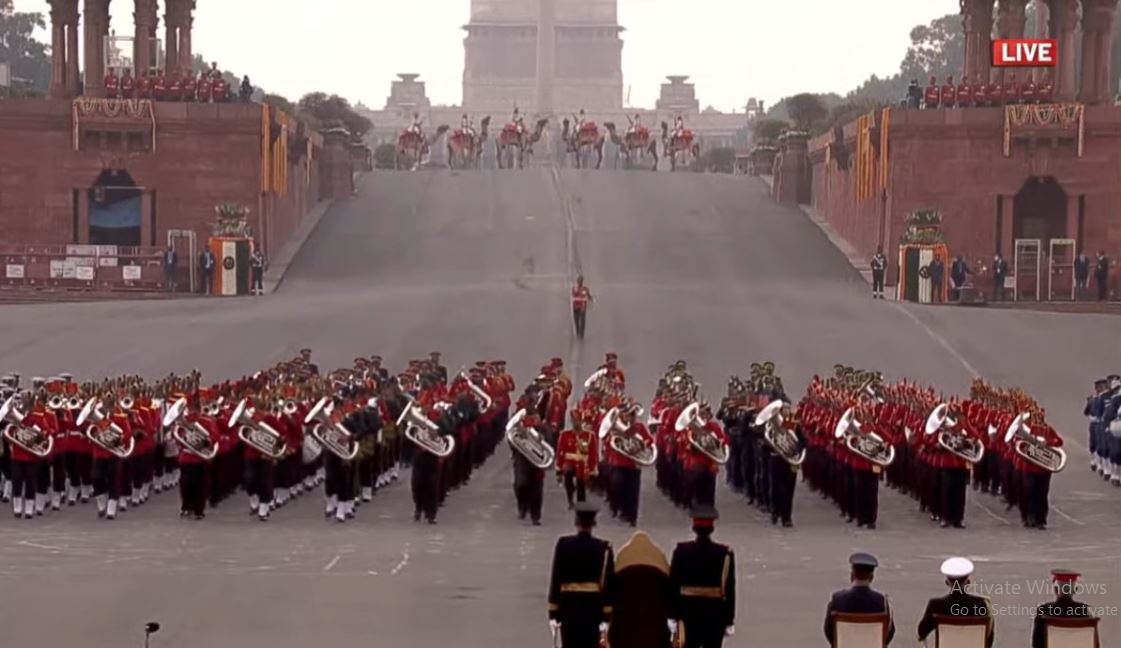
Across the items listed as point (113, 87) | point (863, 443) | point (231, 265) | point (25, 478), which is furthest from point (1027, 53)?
point (25, 478)

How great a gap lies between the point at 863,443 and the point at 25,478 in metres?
7.97

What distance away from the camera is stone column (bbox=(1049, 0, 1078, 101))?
176ft

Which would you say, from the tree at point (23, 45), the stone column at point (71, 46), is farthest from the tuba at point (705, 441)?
the tree at point (23, 45)

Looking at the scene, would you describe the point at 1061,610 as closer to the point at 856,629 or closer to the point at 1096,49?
the point at 856,629

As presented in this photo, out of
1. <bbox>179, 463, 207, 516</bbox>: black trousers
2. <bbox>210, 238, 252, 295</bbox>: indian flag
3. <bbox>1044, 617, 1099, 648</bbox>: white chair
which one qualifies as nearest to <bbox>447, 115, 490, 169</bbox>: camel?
<bbox>210, 238, 252, 295</bbox>: indian flag

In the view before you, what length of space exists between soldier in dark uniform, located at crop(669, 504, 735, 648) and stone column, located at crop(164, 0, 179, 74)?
5254 cm

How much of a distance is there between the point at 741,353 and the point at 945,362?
3.18m

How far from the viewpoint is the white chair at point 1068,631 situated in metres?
11.3

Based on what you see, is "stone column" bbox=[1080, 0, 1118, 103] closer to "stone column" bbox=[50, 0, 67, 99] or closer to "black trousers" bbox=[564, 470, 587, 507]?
"stone column" bbox=[50, 0, 67, 99]

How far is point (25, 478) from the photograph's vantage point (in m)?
22.2

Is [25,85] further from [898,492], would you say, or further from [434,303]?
[898,492]

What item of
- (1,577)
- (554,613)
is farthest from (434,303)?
(554,613)

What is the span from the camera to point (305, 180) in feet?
190

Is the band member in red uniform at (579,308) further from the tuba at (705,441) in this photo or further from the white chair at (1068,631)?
the white chair at (1068,631)
